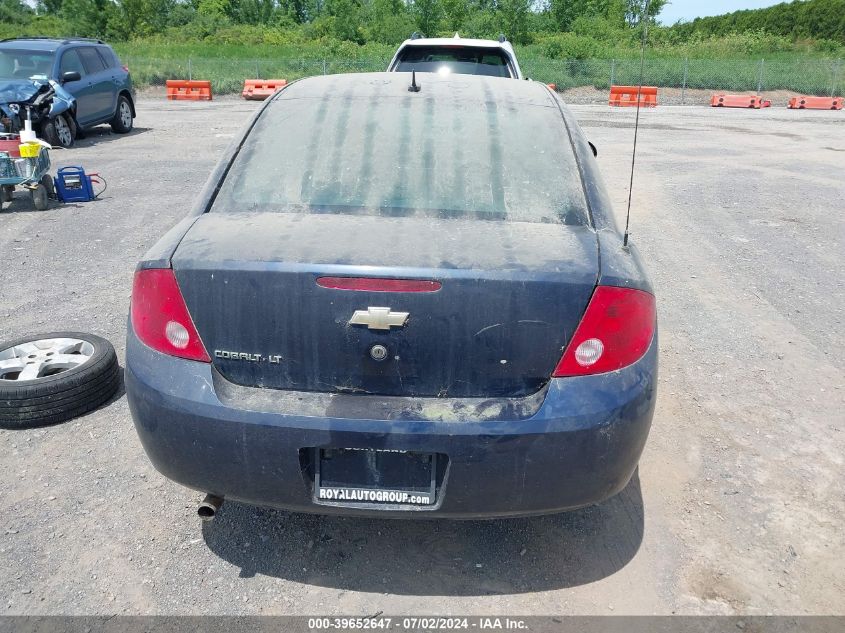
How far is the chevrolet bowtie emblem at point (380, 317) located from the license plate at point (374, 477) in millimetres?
432

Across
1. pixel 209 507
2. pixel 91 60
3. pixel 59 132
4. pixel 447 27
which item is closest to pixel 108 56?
pixel 91 60

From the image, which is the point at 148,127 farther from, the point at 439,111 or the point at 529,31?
the point at 529,31

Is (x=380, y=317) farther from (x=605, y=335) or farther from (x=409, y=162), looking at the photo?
(x=409, y=162)

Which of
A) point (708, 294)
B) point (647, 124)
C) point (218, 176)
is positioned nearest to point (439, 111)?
point (218, 176)

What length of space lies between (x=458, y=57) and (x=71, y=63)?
810 centimetres

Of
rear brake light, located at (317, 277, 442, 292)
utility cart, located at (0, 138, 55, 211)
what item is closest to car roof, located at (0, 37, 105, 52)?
utility cart, located at (0, 138, 55, 211)

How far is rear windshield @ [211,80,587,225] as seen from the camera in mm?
3008

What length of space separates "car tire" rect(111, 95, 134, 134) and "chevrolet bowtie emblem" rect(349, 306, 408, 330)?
604 inches

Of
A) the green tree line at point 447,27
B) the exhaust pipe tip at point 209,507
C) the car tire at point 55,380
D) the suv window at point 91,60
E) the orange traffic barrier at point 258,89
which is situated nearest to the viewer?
the exhaust pipe tip at point 209,507

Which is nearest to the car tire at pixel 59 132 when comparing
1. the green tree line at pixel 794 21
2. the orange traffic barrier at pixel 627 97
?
the orange traffic barrier at pixel 627 97

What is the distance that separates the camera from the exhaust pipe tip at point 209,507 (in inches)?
104

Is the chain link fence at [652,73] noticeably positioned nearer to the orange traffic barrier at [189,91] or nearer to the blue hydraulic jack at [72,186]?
the orange traffic barrier at [189,91]

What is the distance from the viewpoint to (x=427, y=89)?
366 centimetres

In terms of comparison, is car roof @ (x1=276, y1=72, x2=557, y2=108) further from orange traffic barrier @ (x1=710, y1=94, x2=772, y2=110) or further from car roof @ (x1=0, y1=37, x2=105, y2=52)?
orange traffic barrier @ (x1=710, y1=94, x2=772, y2=110)
